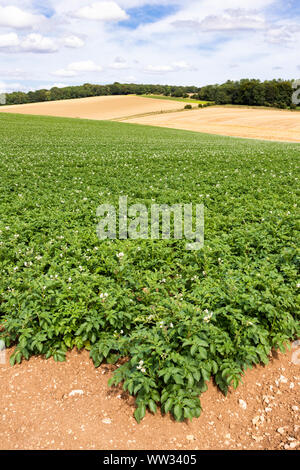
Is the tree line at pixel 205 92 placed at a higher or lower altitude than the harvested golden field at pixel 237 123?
higher

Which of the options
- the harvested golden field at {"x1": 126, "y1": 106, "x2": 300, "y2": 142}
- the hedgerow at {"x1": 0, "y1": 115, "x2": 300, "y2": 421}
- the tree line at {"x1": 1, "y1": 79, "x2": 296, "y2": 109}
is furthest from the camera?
the tree line at {"x1": 1, "y1": 79, "x2": 296, "y2": 109}

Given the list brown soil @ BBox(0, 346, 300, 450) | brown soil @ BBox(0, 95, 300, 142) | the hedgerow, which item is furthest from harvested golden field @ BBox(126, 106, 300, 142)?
brown soil @ BBox(0, 346, 300, 450)

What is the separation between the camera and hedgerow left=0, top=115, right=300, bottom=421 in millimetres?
4148

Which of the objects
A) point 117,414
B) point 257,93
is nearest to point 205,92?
point 257,93

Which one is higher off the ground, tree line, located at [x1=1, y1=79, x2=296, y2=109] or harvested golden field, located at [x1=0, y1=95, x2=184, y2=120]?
tree line, located at [x1=1, y1=79, x2=296, y2=109]

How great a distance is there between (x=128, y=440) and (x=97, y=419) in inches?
18.2

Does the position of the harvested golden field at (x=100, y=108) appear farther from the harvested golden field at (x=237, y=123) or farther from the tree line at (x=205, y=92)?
the tree line at (x=205, y=92)

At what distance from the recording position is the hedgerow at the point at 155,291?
13.6 ft

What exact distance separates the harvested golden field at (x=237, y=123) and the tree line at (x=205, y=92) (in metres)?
7.90

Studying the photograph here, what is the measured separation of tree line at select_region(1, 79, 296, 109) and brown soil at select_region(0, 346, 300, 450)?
8653 cm

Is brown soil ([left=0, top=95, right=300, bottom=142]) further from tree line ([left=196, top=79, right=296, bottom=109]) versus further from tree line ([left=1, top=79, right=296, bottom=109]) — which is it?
tree line ([left=1, top=79, right=296, bottom=109])

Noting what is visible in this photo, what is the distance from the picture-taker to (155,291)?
5457mm

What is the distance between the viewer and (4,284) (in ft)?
18.7

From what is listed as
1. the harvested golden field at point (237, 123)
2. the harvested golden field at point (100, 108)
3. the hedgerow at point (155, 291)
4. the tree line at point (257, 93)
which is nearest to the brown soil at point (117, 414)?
the hedgerow at point (155, 291)
